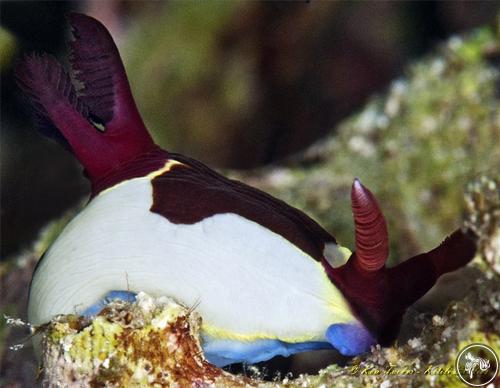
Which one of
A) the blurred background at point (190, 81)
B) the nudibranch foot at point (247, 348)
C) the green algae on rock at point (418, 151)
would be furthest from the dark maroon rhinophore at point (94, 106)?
the green algae on rock at point (418, 151)

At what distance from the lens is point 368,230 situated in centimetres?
92

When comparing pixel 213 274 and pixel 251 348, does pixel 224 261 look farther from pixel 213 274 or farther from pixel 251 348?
pixel 251 348

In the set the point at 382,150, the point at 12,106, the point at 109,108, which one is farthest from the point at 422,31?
the point at 109,108

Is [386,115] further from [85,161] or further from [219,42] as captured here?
[85,161]

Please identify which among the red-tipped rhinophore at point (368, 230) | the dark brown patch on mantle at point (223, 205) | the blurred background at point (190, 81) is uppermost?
the red-tipped rhinophore at point (368, 230)

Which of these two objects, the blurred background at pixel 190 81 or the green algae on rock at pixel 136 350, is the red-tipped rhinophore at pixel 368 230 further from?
the blurred background at pixel 190 81

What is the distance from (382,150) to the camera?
219cm

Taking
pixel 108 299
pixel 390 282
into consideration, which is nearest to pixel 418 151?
pixel 390 282

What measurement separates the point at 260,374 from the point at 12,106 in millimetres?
1379

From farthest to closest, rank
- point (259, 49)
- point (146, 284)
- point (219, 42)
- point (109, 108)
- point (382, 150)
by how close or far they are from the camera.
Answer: point (259, 49) < point (219, 42) < point (382, 150) < point (109, 108) < point (146, 284)

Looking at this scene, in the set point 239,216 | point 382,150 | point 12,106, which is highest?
point 239,216

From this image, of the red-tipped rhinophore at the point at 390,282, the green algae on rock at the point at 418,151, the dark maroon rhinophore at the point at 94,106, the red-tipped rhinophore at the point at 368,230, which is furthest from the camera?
the green algae on rock at the point at 418,151

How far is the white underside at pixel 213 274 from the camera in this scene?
1008 millimetres

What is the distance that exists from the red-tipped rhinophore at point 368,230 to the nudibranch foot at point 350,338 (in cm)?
10
